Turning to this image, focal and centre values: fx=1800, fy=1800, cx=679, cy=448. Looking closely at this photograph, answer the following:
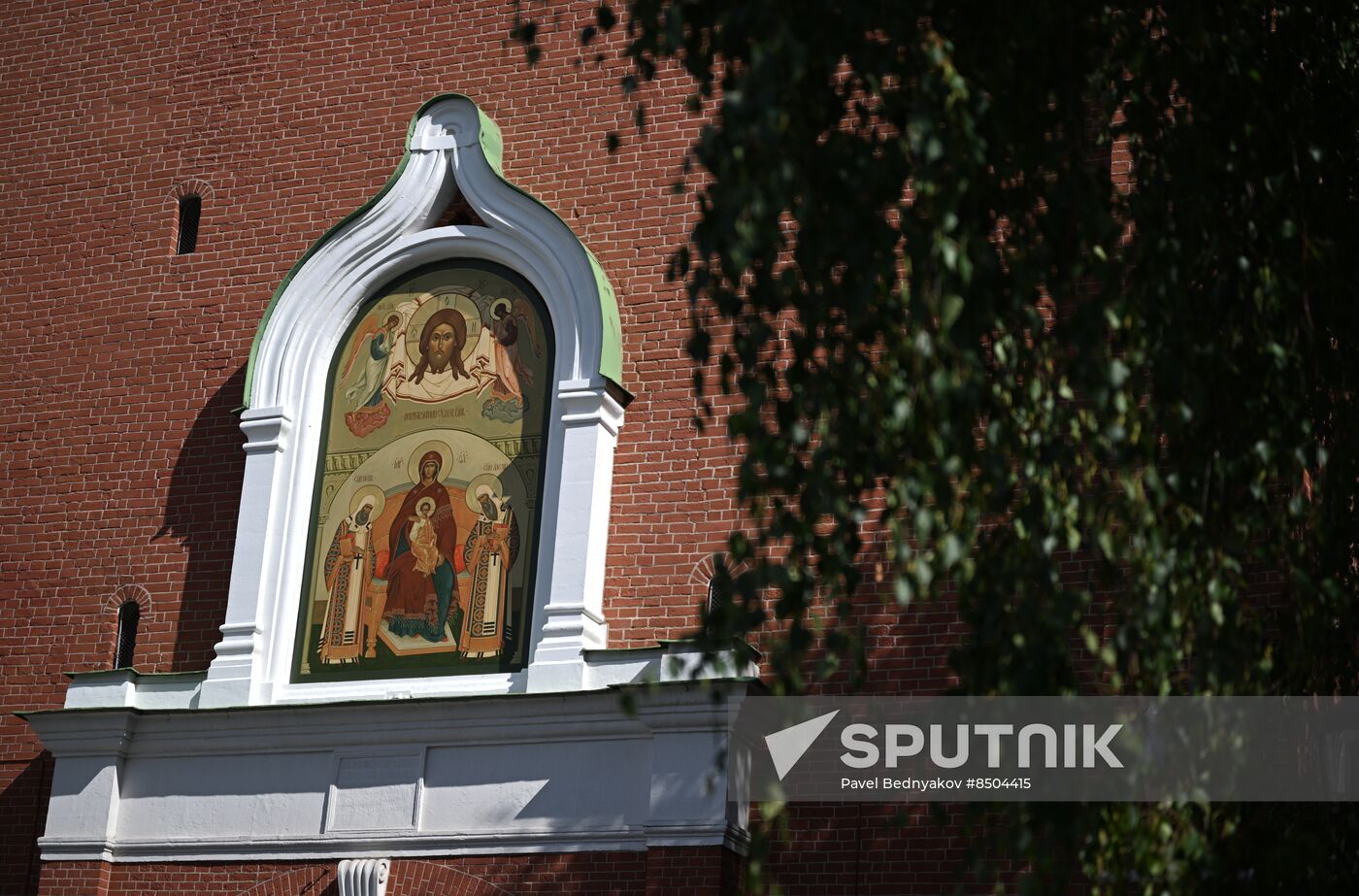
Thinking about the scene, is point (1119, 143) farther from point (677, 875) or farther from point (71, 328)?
point (71, 328)

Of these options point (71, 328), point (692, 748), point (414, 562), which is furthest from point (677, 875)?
point (71, 328)

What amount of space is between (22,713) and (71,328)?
307 centimetres

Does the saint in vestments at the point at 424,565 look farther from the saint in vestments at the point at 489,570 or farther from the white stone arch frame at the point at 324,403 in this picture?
the white stone arch frame at the point at 324,403

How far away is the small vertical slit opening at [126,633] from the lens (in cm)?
1157

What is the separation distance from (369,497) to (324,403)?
2.49ft

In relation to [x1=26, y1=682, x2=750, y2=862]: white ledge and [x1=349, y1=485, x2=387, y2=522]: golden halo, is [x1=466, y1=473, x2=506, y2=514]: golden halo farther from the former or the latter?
[x1=26, y1=682, x2=750, y2=862]: white ledge

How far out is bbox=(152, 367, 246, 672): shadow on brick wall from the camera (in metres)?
11.3

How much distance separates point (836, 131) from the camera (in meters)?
5.60

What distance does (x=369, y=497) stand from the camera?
11.1 m

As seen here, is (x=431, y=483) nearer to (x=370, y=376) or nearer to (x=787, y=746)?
(x=370, y=376)

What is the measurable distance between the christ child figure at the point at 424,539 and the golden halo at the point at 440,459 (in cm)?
17

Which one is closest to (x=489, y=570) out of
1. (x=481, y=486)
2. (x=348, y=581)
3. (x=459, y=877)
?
(x=481, y=486)

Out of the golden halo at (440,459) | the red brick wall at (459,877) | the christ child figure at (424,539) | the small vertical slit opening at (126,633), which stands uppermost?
the golden halo at (440,459)

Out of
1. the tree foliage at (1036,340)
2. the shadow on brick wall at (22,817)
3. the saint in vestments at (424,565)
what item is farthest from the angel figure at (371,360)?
the tree foliage at (1036,340)
